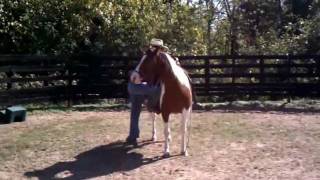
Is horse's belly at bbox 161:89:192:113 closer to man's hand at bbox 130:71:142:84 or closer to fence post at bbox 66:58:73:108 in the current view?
man's hand at bbox 130:71:142:84

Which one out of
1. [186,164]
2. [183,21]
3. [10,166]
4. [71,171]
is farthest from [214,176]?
[183,21]

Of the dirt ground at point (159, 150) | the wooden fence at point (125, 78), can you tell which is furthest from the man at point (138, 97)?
the wooden fence at point (125, 78)

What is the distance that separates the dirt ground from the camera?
25.5 ft

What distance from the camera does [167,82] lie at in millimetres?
8578

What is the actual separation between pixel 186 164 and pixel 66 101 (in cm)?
749

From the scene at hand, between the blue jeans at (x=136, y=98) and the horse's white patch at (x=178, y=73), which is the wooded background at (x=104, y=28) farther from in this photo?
the horse's white patch at (x=178, y=73)

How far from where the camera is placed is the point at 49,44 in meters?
17.6

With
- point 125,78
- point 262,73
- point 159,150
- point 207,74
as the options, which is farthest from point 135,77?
point 262,73

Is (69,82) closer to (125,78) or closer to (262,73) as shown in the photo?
(125,78)

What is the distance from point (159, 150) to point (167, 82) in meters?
1.14

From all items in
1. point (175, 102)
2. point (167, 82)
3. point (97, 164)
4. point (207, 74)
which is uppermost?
point (207, 74)

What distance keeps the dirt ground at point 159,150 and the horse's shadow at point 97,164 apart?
0.01 metres

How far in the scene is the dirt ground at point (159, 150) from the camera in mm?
7781

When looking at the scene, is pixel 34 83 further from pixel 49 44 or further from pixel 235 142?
pixel 235 142
